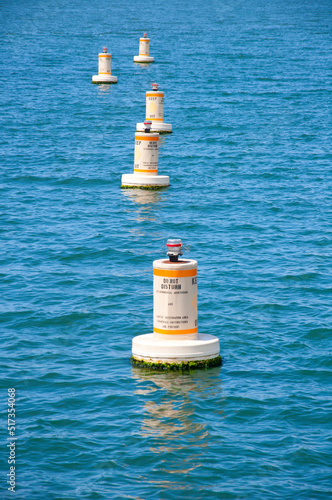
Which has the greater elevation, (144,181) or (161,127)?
(161,127)

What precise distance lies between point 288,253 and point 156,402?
9.02 metres

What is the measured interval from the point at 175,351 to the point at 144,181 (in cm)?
1460

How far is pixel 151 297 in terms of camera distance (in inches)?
703

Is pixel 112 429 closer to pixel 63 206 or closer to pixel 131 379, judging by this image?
pixel 131 379

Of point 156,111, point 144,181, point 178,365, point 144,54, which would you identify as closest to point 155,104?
point 156,111

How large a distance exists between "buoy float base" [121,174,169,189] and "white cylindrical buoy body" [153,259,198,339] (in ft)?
46.4

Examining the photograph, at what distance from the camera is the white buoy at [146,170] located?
27.1 meters

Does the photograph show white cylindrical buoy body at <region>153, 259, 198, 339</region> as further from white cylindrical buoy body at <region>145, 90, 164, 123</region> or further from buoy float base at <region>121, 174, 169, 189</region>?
white cylindrical buoy body at <region>145, 90, 164, 123</region>

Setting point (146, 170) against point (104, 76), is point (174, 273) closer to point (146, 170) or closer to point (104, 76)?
point (146, 170)

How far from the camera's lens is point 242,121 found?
3959 centimetres

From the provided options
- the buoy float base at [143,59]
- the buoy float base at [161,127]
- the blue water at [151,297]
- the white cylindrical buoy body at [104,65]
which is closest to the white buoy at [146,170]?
the blue water at [151,297]

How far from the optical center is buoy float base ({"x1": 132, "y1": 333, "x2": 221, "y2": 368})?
1364 cm

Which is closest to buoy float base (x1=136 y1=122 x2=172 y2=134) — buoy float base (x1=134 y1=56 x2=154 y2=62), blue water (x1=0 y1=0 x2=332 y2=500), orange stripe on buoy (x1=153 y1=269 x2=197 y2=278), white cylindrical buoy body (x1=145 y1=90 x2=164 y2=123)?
white cylindrical buoy body (x1=145 y1=90 x2=164 y2=123)

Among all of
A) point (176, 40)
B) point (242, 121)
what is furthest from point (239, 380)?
point (176, 40)
